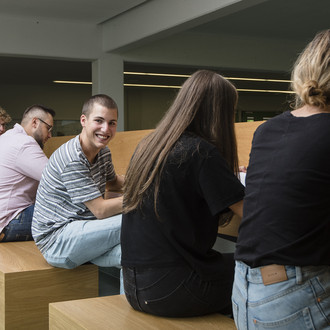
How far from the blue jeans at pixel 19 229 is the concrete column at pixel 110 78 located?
192 inches

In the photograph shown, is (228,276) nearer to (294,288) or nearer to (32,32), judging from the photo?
(294,288)

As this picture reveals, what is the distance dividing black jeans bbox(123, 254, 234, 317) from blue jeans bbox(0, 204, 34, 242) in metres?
1.54

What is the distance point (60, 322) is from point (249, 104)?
1303 cm

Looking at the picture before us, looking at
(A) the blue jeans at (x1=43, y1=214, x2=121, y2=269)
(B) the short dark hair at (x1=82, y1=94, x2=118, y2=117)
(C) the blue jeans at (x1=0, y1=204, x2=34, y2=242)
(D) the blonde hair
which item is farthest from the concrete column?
(D) the blonde hair

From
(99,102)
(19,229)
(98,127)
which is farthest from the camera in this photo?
(19,229)

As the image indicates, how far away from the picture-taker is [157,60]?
829 centimetres

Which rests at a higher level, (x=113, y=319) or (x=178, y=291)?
(x=178, y=291)

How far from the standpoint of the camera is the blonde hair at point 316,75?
1153 millimetres

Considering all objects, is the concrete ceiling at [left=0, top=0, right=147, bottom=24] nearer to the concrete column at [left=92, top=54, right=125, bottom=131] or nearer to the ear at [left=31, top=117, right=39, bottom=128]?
the concrete column at [left=92, top=54, right=125, bottom=131]

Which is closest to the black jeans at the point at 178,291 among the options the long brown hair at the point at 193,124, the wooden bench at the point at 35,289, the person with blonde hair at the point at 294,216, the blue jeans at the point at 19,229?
the long brown hair at the point at 193,124

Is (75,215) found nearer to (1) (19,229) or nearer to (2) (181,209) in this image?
(1) (19,229)

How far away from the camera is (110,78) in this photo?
26.1 feet

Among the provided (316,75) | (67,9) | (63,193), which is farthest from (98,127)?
(67,9)

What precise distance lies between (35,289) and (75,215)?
0.36m
